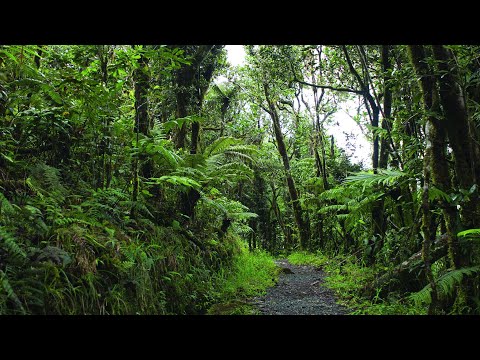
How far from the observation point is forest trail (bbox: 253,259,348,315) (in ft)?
13.2

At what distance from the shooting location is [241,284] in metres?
5.17

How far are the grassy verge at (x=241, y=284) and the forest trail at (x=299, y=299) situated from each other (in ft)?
0.56

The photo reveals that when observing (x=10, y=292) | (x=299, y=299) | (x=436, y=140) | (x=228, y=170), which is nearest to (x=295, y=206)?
(x=228, y=170)

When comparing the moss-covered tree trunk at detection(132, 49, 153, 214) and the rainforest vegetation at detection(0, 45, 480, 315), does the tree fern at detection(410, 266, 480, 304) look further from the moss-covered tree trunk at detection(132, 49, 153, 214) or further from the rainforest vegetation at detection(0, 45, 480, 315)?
the moss-covered tree trunk at detection(132, 49, 153, 214)

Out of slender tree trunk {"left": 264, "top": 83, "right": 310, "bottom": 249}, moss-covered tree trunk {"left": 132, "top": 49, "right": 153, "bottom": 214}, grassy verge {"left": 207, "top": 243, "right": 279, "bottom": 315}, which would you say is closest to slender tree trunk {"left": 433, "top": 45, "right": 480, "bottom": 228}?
grassy verge {"left": 207, "top": 243, "right": 279, "bottom": 315}

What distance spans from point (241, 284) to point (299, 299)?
0.94 metres

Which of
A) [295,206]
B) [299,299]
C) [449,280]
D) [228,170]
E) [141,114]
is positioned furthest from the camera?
[295,206]

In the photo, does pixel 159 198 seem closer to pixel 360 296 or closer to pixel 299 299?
pixel 299 299

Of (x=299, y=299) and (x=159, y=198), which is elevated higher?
(x=159, y=198)

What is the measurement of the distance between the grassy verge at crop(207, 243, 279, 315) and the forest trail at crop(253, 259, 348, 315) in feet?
0.56

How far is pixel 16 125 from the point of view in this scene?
361 centimetres

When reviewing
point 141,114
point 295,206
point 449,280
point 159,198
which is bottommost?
point 449,280
